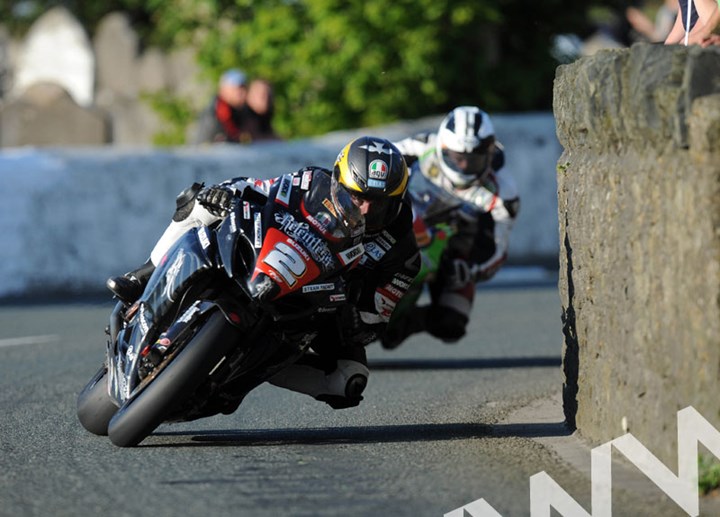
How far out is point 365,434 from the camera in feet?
24.7

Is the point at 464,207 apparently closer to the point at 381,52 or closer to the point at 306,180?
the point at 306,180

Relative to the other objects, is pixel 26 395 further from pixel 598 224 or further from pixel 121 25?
pixel 121 25

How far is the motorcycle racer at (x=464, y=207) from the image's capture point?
1020cm

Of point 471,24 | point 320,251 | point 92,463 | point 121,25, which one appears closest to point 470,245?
point 320,251

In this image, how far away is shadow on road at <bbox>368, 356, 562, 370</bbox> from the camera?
34.3 ft

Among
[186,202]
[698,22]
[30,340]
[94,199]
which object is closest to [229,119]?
[94,199]

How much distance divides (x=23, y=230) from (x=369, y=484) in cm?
959

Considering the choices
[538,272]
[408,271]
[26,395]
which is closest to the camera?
[408,271]

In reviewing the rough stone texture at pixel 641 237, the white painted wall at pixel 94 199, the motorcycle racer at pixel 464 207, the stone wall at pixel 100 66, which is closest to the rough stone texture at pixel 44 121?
the stone wall at pixel 100 66

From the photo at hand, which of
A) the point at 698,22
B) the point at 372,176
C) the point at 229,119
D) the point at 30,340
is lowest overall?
the point at 30,340

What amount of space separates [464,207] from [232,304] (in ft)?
12.7

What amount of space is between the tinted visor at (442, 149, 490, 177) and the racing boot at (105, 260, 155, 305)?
3.15 metres

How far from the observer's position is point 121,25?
2697 centimetres

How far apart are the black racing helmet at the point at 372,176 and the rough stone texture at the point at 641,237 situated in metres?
0.78
